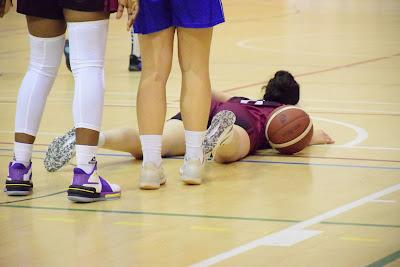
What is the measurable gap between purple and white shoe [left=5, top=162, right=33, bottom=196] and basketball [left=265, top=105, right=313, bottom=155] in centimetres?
150

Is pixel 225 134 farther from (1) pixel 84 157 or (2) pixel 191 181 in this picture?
(1) pixel 84 157

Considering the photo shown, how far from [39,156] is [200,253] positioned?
2.18 m

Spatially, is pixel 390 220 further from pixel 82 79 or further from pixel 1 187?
pixel 1 187

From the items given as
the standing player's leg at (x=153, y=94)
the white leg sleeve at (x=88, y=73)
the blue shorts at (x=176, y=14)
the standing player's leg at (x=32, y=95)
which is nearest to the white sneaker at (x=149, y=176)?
the standing player's leg at (x=153, y=94)

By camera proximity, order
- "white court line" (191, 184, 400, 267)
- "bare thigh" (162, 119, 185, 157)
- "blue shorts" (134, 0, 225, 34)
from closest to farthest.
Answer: "white court line" (191, 184, 400, 267) → "blue shorts" (134, 0, 225, 34) → "bare thigh" (162, 119, 185, 157)

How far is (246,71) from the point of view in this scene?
31.8ft

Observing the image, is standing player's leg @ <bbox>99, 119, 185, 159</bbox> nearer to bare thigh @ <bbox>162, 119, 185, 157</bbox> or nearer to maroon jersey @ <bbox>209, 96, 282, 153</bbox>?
bare thigh @ <bbox>162, 119, 185, 157</bbox>

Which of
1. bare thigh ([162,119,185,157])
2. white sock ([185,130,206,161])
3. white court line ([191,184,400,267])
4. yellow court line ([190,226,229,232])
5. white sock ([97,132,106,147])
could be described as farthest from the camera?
bare thigh ([162,119,185,157])

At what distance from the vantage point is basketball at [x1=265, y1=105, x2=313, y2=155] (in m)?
5.59

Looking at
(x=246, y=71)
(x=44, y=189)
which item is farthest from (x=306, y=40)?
(x=44, y=189)

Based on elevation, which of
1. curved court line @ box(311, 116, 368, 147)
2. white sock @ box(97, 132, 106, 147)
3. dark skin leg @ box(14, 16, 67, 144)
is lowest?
curved court line @ box(311, 116, 368, 147)

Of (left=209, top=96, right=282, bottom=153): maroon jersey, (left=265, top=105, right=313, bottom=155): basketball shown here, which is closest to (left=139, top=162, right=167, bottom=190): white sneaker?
(left=209, top=96, right=282, bottom=153): maroon jersey

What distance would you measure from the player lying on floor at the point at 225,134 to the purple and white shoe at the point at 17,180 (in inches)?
18.1

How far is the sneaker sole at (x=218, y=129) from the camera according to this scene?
5156 mm
